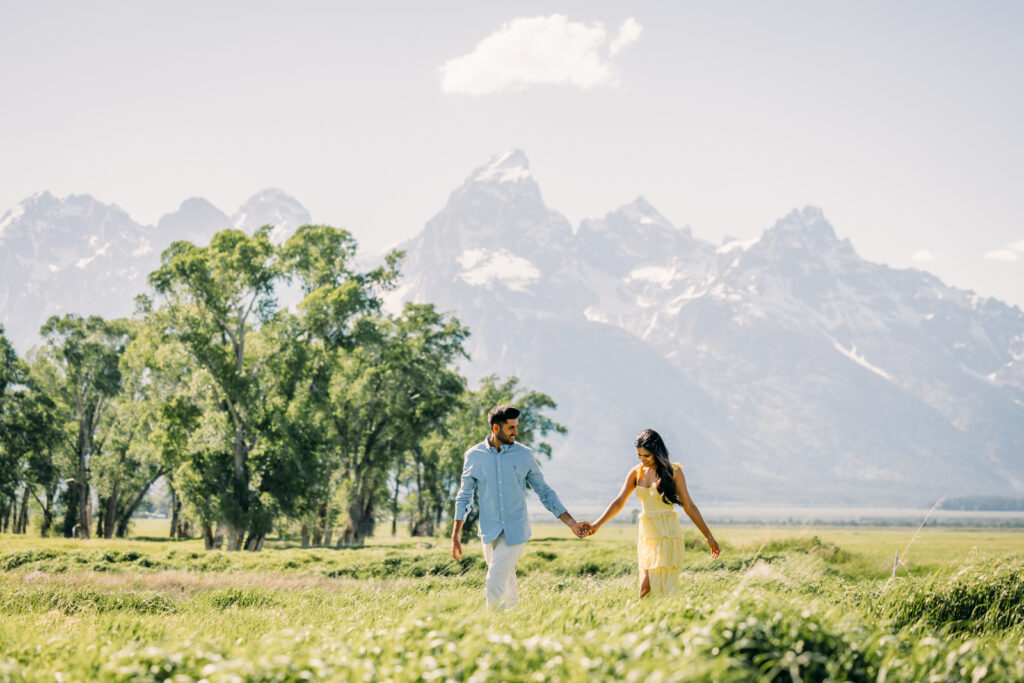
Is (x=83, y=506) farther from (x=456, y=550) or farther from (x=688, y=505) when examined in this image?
(x=688, y=505)

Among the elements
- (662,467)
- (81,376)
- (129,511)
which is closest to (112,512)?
(129,511)

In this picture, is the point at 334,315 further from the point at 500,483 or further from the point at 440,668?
the point at 440,668

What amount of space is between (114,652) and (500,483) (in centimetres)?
419

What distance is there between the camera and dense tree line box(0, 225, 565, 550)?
105 feet

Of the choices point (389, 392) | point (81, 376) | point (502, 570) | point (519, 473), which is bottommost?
point (502, 570)

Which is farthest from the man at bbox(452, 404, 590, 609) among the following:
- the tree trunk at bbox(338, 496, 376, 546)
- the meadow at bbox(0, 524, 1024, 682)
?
the tree trunk at bbox(338, 496, 376, 546)

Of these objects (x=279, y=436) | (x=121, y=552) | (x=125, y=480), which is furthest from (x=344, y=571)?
(x=125, y=480)

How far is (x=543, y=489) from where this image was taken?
8945mm

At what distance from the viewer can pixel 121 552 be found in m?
23.9

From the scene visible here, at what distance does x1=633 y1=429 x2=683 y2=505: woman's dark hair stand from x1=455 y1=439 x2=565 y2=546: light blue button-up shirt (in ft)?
3.99

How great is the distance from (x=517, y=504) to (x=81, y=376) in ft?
159

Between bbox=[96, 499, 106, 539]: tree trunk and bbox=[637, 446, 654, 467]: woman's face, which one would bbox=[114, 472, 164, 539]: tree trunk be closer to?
bbox=[96, 499, 106, 539]: tree trunk

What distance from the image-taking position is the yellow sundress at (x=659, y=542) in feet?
28.0

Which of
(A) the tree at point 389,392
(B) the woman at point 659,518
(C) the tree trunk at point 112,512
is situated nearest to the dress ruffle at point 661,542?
(B) the woman at point 659,518
